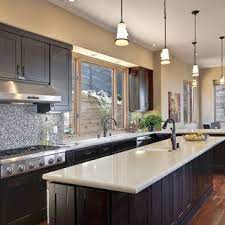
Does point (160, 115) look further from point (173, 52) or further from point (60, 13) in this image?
point (60, 13)

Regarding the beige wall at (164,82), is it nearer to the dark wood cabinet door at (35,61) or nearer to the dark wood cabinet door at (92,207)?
the dark wood cabinet door at (35,61)

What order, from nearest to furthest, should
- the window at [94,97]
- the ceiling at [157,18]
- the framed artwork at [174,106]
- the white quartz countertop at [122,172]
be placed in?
the white quartz countertop at [122,172] < the ceiling at [157,18] < the window at [94,97] < the framed artwork at [174,106]

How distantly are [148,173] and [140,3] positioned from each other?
318cm

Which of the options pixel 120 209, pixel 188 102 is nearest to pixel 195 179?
pixel 120 209

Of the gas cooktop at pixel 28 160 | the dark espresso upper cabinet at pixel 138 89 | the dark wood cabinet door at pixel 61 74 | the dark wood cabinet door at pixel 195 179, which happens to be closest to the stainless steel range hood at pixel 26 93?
the dark wood cabinet door at pixel 61 74

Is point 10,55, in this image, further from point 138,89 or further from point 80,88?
point 138,89

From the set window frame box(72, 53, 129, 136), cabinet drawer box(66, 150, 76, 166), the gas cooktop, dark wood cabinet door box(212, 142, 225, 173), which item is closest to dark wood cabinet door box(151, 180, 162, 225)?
the gas cooktop

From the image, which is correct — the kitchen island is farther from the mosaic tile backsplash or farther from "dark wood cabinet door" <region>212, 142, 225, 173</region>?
"dark wood cabinet door" <region>212, 142, 225, 173</region>

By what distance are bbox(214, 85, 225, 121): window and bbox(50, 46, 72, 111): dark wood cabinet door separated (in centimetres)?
867

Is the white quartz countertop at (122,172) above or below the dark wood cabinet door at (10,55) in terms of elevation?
below

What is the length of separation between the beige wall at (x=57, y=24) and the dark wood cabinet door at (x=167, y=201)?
271cm

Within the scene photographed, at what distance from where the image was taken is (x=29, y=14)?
408 cm

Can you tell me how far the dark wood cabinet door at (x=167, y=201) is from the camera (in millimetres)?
2941

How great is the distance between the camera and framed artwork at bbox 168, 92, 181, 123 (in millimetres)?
8867
